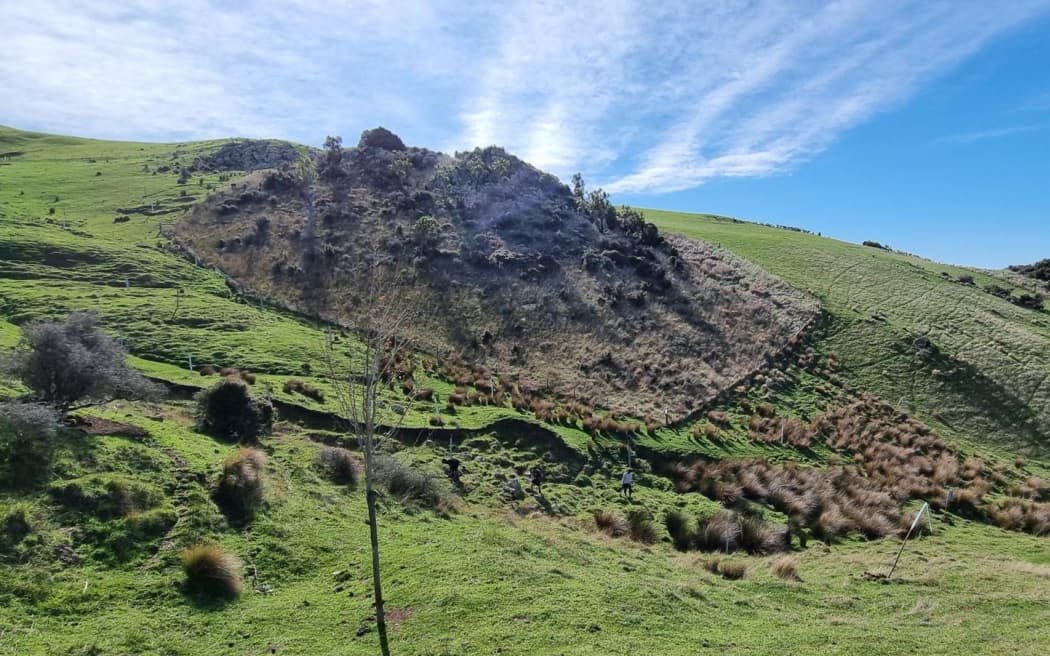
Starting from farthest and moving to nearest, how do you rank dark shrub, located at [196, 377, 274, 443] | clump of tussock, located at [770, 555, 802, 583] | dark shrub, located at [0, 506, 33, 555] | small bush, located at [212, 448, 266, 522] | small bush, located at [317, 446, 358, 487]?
dark shrub, located at [196, 377, 274, 443]
small bush, located at [317, 446, 358, 487]
clump of tussock, located at [770, 555, 802, 583]
small bush, located at [212, 448, 266, 522]
dark shrub, located at [0, 506, 33, 555]

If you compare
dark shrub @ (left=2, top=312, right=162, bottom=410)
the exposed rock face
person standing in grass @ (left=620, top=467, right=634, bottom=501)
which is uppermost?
the exposed rock face

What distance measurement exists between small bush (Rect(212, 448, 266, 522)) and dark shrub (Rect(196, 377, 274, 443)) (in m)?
5.07

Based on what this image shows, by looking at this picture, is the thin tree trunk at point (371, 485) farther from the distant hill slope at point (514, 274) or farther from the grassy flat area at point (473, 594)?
the distant hill slope at point (514, 274)

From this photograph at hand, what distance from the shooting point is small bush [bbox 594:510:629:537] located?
757 inches

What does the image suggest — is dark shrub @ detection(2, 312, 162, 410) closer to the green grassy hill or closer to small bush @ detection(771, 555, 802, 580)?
the green grassy hill

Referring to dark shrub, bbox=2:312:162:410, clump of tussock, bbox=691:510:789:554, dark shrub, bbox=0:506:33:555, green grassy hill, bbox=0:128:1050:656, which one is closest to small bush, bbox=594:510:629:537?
green grassy hill, bbox=0:128:1050:656

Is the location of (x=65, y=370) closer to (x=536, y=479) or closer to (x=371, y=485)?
(x=371, y=485)

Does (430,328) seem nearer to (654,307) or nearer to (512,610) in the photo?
(654,307)

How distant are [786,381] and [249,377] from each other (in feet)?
104

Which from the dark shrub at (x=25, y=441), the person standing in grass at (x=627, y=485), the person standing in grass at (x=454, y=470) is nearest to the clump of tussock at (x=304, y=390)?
the person standing in grass at (x=454, y=470)

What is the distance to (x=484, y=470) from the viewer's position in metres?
23.9

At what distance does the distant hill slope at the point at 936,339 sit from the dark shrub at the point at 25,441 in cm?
4010

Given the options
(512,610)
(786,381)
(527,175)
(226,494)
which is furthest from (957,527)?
(527,175)

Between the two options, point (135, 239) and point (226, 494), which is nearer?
point (226, 494)
